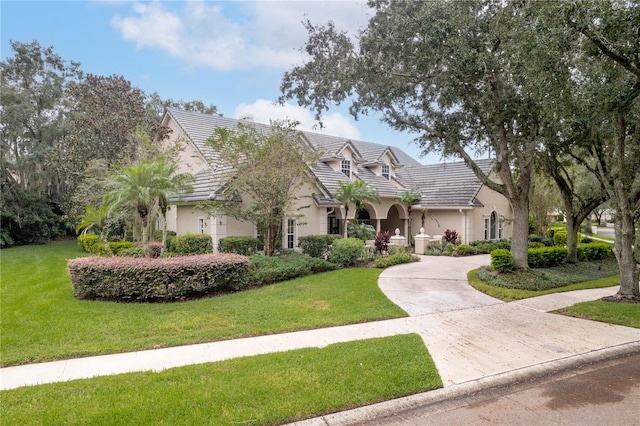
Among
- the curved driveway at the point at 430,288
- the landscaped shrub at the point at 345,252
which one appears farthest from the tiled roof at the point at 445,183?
the landscaped shrub at the point at 345,252

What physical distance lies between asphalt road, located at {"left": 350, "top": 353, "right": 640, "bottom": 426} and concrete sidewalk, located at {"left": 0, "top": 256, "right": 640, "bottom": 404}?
13.9 inches

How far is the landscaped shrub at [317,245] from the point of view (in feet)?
52.4

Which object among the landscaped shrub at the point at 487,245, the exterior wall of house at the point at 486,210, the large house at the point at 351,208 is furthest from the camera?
the exterior wall of house at the point at 486,210

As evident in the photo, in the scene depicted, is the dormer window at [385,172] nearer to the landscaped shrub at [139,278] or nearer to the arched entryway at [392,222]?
the arched entryway at [392,222]

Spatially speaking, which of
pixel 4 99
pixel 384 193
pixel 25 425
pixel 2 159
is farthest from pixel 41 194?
pixel 25 425

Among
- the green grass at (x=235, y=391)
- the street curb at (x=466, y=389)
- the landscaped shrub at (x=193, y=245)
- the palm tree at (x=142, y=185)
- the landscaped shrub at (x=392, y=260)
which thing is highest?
the palm tree at (x=142, y=185)

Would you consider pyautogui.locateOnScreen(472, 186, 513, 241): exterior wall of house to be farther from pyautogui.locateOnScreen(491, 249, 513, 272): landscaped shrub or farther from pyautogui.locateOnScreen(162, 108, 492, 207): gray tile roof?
pyautogui.locateOnScreen(491, 249, 513, 272): landscaped shrub

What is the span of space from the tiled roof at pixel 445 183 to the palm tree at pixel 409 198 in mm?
484

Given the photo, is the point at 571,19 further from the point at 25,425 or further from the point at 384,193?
the point at 384,193

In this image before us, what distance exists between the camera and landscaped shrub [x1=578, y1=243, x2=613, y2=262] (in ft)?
59.5

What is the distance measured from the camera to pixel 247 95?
18562mm

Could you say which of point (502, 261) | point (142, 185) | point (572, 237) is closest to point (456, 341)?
point (502, 261)

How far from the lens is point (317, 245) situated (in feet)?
52.4

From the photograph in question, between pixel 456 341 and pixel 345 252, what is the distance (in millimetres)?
8357
